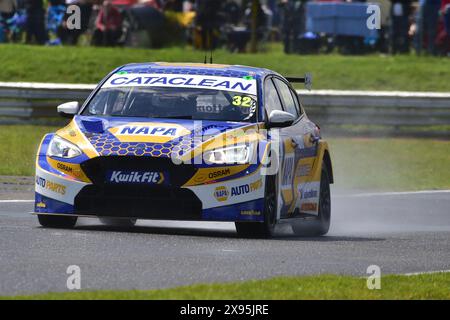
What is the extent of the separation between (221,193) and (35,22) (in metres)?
19.2

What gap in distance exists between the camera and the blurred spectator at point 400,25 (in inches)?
1162

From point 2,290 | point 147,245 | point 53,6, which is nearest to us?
point 2,290

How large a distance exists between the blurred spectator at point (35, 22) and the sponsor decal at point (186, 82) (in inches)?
657

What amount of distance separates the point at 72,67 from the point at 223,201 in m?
18.0

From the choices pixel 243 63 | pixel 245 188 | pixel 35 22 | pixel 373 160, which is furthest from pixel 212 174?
pixel 35 22

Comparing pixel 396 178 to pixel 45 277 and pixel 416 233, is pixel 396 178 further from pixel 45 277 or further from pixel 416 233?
pixel 45 277

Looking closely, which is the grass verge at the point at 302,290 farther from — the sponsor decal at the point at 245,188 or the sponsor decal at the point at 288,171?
the sponsor decal at the point at 288,171

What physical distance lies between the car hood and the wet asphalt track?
2.26ft

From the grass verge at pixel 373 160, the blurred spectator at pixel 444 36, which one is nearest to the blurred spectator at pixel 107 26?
the grass verge at pixel 373 160

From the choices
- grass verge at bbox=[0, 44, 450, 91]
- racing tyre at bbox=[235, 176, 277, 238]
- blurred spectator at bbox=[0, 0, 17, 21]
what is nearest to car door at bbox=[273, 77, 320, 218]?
racing tyre at bbox=[235, 176, 277, 238]

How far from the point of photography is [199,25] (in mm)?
30734

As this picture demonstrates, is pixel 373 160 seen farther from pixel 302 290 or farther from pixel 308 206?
pixel 302 290
